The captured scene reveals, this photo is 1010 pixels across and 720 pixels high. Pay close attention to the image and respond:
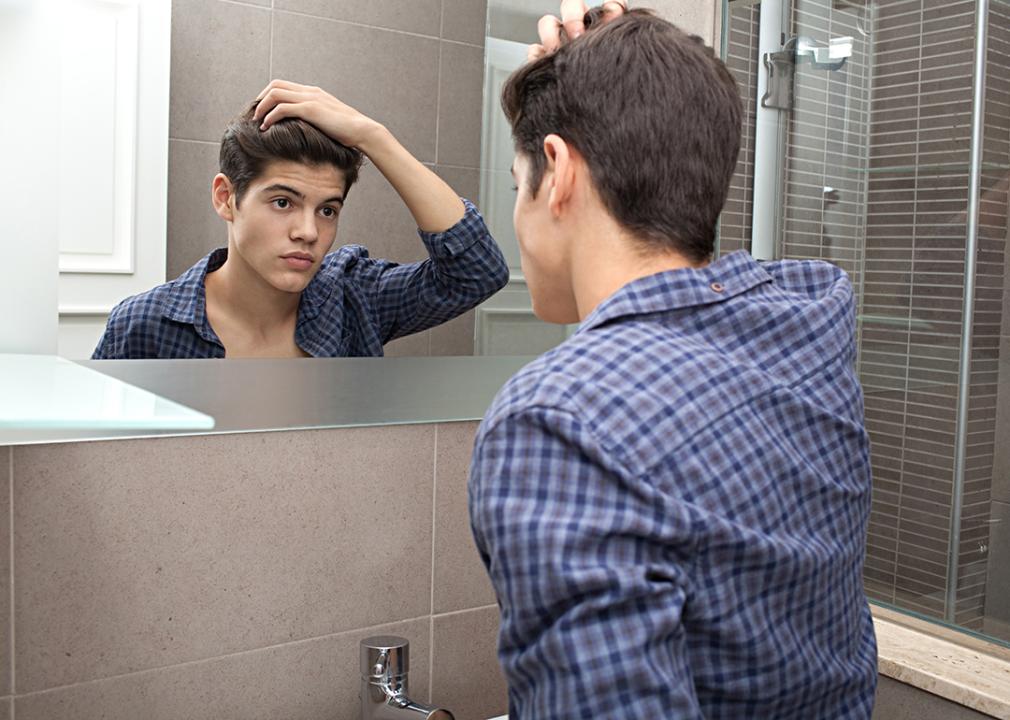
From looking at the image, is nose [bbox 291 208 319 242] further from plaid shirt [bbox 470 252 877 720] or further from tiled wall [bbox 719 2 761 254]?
tiled wall [bbox 719 2 761 254]

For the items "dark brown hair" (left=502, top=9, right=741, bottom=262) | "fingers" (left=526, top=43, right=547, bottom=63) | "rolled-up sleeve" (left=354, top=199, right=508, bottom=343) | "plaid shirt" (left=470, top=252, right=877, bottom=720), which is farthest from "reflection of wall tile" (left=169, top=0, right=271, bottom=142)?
"plaid shirt" (left=470, top=252, right=877, bottom=720)

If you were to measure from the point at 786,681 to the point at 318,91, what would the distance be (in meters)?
0.80

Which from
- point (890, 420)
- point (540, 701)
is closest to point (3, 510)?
point (540, 701)

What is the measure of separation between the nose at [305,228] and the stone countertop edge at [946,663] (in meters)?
0.85

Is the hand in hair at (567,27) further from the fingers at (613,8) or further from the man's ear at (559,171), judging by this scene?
the man's ear at (559,171)

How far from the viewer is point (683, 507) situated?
2.01 ft

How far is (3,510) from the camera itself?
104 centimetres

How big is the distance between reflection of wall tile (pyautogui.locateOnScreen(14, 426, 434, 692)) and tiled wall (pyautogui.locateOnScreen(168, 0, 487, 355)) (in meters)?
0.18

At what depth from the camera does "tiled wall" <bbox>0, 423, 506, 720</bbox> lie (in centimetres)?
107

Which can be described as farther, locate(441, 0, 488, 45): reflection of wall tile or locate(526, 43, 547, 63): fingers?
locate(441, 0, 488, 45): reflection of wall tile

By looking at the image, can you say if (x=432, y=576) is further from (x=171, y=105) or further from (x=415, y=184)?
(x=171, y=105)

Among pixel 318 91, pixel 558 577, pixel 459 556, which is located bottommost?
pixel 459 556

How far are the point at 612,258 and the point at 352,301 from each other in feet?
1.81

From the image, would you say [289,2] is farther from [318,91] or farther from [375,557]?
[375,557]
